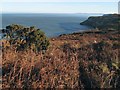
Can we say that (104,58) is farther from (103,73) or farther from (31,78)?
(31,78)

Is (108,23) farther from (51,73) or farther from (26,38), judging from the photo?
A: (51,73)

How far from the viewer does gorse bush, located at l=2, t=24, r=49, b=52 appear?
11023 millimetres

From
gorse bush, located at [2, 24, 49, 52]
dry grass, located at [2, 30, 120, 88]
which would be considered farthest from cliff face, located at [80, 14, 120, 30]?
dry grass, located at [2, 30, 120, 88]

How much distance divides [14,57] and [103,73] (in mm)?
2390

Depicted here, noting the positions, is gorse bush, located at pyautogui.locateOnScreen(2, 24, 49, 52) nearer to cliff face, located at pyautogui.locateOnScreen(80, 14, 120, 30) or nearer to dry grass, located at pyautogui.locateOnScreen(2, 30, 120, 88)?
dry grass, located at pyautogui.locateOnScreen(2, 30, 120, 88)

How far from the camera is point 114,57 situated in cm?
836

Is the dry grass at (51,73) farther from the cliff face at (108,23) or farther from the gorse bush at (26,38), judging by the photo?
the cliff face at (108,23)

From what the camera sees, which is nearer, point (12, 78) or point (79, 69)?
point (12, 78)

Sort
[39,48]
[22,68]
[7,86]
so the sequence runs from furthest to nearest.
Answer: [39,48], [22,68], [7,86]

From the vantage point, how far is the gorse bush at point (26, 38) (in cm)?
1102

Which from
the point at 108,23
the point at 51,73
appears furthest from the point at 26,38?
the point at 108,23

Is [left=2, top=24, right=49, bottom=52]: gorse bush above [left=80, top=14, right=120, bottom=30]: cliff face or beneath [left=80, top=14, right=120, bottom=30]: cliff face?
above

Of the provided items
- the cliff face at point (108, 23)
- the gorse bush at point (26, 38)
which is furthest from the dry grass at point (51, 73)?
the cliff face at point (108, 23)

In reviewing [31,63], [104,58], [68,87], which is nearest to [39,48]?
[104,58]
